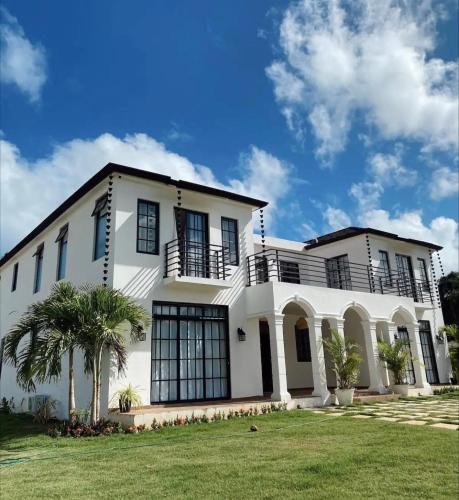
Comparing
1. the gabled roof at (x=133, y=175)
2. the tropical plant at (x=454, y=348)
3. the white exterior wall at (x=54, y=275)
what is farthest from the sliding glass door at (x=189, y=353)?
the tropical plant at (x=454, y=348)

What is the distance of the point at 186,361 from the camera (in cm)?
1284

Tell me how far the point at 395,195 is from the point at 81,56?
976 cm

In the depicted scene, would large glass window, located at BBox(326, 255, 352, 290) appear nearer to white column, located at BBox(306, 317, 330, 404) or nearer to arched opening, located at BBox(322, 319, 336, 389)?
arched opening, located at BBox(322, 319, 336, 389)

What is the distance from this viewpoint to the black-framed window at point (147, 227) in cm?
1302

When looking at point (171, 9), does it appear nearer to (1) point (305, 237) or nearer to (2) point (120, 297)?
(2) point (120, 297)

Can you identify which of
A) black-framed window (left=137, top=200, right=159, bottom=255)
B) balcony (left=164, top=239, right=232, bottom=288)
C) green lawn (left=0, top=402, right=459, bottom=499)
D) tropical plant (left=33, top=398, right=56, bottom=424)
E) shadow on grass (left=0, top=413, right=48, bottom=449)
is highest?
black-framed window (left=137, top=200, right=159, bottom=255)

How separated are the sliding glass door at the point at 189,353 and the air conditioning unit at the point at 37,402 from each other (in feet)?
12.3

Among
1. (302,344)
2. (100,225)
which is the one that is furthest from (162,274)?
(302,344)

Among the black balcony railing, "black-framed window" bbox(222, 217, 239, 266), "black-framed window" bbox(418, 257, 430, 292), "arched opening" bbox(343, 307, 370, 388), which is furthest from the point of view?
"black-framed window" bbox(418, 257, 430, 292)

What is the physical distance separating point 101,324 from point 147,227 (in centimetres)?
375

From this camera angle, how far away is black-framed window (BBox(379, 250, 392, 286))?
1994 centimetres

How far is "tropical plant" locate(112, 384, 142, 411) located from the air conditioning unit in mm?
3315

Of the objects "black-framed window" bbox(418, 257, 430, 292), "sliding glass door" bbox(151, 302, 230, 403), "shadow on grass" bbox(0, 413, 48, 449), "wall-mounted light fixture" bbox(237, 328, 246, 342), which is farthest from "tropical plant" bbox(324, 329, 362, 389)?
"black-framed window" bbox(418, 257, 430, 292)

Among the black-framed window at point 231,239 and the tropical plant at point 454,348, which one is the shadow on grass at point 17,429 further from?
the tropical plant at point 454,348
